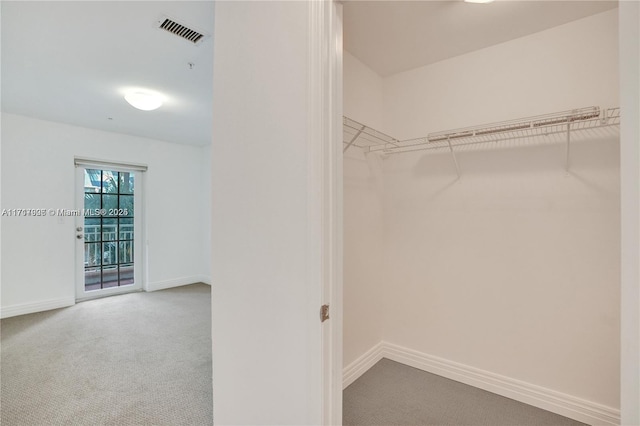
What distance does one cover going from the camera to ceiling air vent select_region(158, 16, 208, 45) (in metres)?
1.90

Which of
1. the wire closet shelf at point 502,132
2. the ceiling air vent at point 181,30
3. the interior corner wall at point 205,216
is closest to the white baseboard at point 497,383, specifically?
the wire closet shelf at point 502,132

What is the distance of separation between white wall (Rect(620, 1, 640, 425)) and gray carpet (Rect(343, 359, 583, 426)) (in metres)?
1.53

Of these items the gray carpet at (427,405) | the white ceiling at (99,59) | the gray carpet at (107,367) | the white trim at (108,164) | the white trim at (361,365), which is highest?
the white ceiling at (99,59)

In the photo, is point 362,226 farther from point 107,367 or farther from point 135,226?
point 135,226

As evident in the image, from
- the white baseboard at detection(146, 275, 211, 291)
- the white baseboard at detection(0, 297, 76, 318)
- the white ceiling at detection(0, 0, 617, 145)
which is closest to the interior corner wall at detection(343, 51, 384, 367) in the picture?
the white ceiling at detection(0, 0, 617, 145)

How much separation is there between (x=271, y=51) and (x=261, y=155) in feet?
1.51

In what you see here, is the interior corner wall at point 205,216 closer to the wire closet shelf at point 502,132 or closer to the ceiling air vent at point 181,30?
the ceiling air vent at point 181,30

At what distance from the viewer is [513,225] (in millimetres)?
2186

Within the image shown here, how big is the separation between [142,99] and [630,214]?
352cm

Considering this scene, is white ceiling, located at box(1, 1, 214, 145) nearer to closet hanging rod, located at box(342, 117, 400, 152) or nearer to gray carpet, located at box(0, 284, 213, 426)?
closet hanging rod, located at box(342, 117, 400, 152)

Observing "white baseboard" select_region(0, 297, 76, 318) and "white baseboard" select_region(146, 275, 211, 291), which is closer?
"white baseboard" select_region(0, 297, 76, 318)

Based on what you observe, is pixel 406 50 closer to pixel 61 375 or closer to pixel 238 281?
pixel 238 281

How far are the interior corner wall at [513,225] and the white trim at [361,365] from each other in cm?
19

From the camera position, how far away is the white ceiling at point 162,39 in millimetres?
1816
